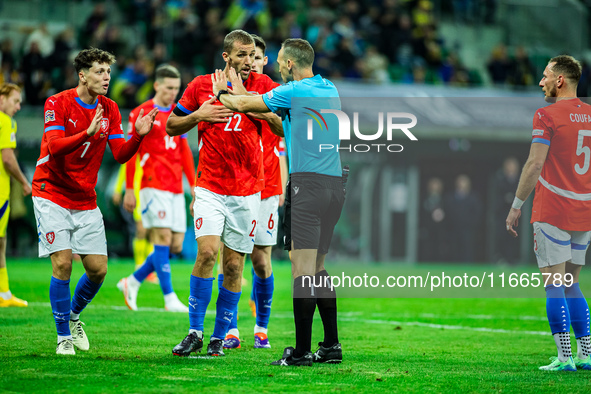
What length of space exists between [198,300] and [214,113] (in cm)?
162

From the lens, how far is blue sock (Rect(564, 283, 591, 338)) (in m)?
6.75

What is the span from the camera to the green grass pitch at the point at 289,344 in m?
5.59

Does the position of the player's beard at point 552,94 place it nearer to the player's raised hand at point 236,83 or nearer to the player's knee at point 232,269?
the player's raised hand at point 236,83

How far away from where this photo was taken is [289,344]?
25.9ft

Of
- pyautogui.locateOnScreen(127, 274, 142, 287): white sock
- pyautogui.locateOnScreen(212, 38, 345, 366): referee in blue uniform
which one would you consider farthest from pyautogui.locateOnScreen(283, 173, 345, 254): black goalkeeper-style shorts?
pyautogui.locateOnScreen(127, 274, 142, 287): white sock

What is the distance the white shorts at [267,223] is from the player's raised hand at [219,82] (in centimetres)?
168

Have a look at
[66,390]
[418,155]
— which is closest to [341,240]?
[418,155]

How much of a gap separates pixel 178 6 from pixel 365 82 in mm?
5708

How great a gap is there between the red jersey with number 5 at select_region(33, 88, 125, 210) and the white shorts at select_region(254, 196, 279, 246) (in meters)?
1.68

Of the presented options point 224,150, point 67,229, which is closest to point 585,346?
point 224,150

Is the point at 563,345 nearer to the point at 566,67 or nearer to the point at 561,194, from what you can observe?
the point at 561,194

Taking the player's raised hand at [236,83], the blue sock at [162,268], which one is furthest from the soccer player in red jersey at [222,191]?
the blue sock at [162,268]

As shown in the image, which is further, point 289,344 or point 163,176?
point 163,176

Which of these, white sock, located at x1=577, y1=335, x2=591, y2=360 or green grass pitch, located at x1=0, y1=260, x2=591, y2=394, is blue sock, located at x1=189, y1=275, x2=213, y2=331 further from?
white sock, located at x1=577, y1=335, x2=591, y2=360
